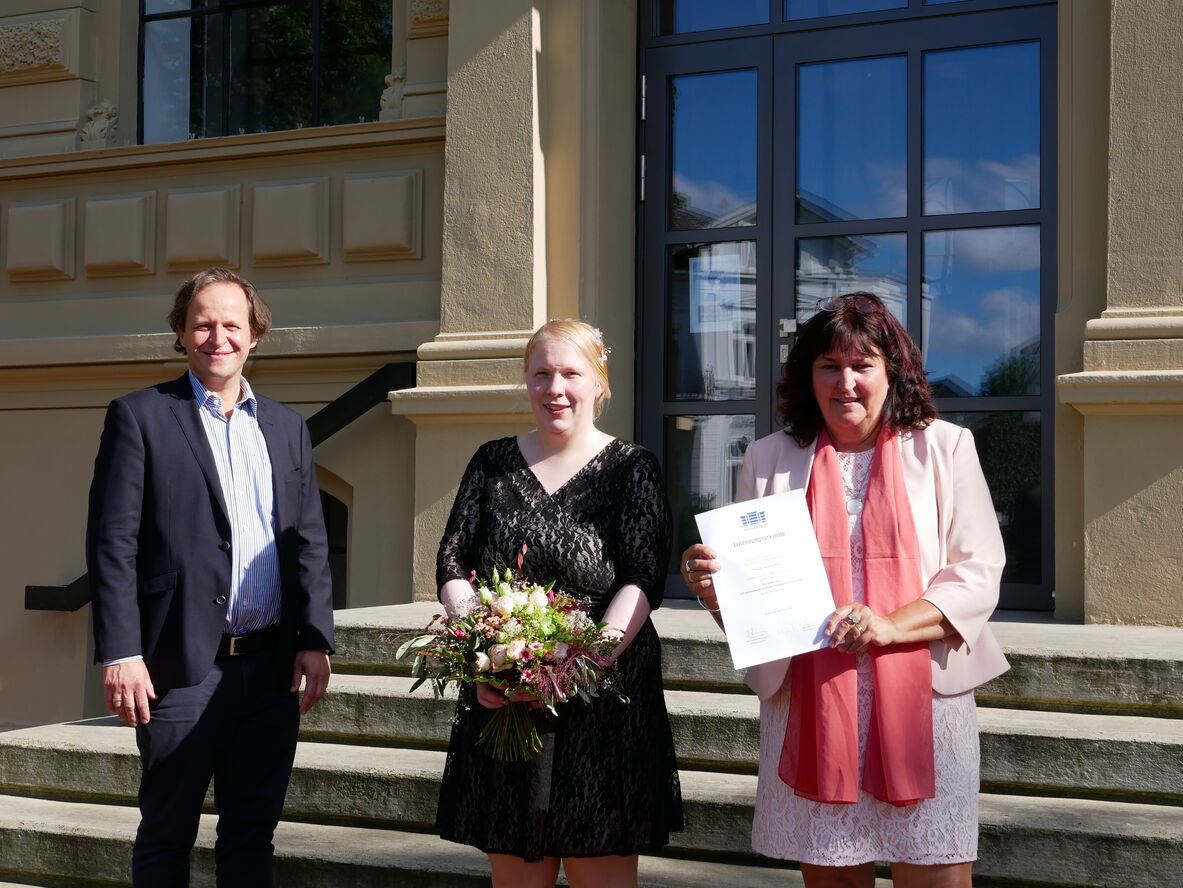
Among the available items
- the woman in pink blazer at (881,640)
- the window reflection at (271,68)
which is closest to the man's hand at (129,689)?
the woman in pink blazer at (881,640)

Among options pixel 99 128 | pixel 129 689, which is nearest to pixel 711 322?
pixel 99 128

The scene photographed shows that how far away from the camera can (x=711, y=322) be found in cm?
695

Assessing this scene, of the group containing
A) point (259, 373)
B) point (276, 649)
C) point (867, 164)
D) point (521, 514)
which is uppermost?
point (867, 164)

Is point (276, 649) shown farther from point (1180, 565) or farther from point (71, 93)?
point (71, 93)

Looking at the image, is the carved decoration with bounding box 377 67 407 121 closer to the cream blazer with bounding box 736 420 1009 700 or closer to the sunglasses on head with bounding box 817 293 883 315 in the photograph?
the sunglasses on head with bounding box 817 293 883 315

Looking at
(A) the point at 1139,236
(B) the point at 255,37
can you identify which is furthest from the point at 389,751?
(B) the point at 255,37

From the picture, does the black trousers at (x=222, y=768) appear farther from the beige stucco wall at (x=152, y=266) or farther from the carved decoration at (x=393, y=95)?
the carved decoration at (x=393, y=95)

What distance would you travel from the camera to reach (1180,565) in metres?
5.34

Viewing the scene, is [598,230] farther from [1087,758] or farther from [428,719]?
[1087,758]

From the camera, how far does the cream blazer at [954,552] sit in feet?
9.07

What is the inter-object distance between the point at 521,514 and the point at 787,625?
78 cm

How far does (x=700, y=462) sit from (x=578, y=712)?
3916mm

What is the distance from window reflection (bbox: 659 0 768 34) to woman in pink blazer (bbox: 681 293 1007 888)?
442cm

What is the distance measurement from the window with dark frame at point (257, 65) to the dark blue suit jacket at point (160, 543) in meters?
4.62
